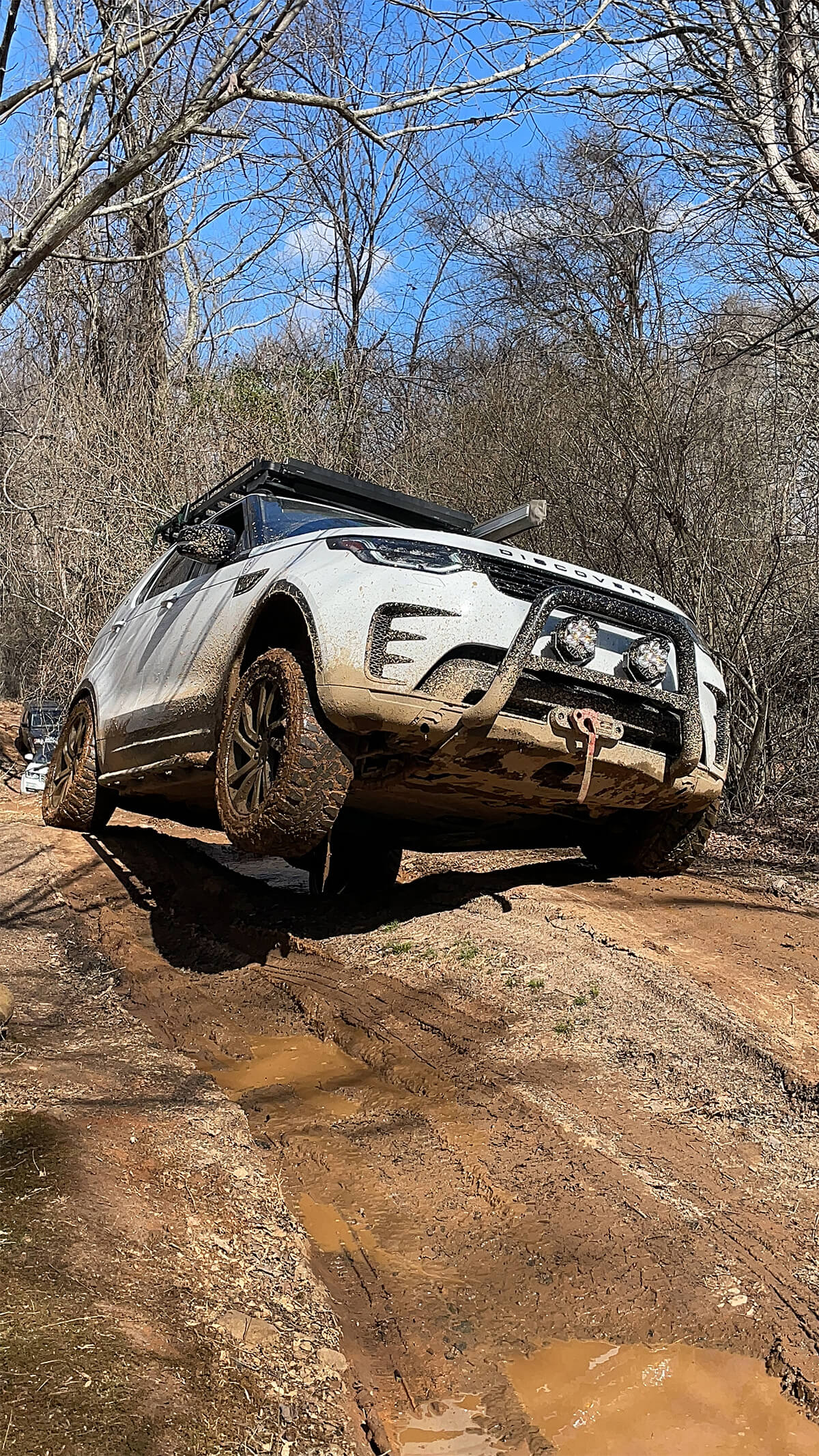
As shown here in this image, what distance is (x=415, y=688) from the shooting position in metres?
4.03

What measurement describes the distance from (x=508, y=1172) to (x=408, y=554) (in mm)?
2271

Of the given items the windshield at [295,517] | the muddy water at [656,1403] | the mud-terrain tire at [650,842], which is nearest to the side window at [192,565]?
the windshield at [295,517]

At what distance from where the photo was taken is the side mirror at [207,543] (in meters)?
5.35

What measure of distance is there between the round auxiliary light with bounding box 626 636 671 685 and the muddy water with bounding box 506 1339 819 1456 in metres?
2.65

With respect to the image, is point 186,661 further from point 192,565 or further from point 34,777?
point 34,777

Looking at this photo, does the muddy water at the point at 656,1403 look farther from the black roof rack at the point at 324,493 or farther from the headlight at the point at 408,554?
the black roof rack at the point at 324,493

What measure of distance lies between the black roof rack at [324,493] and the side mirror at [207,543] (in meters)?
0.24

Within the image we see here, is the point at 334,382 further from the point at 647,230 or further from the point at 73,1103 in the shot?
the point at 73,1103

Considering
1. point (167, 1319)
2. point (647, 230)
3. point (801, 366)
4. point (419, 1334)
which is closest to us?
point (167, 1319)

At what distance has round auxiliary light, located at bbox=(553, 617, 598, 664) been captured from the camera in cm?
424

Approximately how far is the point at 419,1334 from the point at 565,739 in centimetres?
236

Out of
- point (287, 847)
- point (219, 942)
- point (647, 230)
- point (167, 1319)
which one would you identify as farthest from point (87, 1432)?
point (647, 230)

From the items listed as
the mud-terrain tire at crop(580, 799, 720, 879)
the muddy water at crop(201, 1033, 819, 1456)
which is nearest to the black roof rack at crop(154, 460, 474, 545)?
the mud-terrain tire at crop(580, 799, 720, 879)

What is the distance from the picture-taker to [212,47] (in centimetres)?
505
